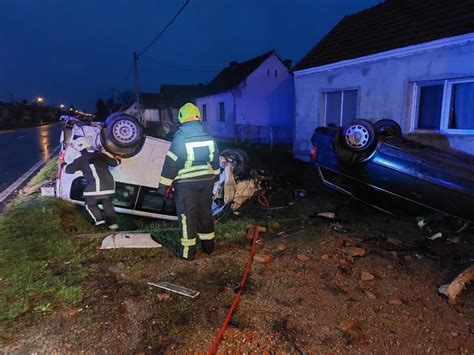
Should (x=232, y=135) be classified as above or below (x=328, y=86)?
below

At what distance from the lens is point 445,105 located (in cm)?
723

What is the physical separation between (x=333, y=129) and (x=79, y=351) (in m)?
5.06

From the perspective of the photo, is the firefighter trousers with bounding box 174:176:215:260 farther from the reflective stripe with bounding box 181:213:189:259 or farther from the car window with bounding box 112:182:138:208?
the car window with bounding box 112:182:138:208

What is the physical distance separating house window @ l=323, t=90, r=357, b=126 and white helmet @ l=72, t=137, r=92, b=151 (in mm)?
6229

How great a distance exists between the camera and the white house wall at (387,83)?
696 cm

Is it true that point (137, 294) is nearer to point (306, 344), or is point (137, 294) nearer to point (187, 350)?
point (187, 350)

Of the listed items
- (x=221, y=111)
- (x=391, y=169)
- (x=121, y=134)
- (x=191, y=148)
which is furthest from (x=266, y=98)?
(x=191, y=148)

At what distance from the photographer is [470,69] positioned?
6.70 meters

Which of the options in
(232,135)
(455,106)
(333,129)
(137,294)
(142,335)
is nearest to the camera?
(142,335)

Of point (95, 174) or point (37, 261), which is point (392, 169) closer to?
point (95, 174)

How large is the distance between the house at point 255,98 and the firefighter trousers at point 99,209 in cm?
1546

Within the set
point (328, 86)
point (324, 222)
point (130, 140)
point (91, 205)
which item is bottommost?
point (324, 222)

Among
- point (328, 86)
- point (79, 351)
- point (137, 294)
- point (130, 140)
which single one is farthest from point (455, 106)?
point (79, 351)

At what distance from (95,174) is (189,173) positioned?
176cm
